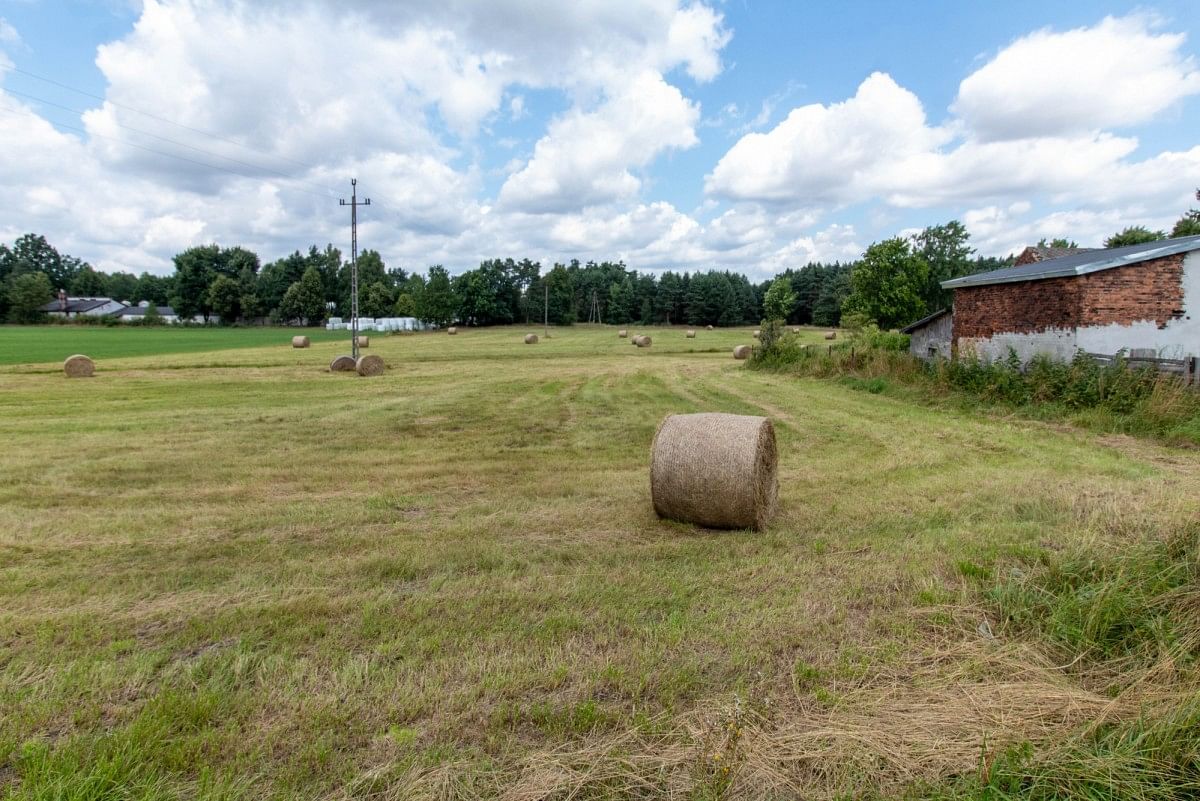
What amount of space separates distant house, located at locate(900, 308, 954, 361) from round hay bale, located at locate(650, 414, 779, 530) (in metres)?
20.1

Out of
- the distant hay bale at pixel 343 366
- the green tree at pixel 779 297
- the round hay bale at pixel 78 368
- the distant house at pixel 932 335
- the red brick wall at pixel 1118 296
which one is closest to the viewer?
the red brick wall at pixel 1118 296

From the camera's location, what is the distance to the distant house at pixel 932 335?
2517cm

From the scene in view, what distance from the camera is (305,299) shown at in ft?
317

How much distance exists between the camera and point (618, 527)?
21.8 ft

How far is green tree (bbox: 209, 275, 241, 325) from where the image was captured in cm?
9581

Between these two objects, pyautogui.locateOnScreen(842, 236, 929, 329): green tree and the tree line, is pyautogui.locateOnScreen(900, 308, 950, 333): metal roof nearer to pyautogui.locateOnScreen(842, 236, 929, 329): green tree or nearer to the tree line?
pyautogui.locateOnScreen(842, 236, 929, 329): green tree

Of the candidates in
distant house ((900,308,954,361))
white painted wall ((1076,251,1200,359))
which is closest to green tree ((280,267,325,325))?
distant house ((900,308,954,361))

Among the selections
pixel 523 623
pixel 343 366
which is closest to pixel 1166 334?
pixel 523 623

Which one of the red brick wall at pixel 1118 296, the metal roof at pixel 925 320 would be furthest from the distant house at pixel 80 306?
the red brick wall at pixel 1118 296

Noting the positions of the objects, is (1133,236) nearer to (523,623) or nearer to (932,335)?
(932,335)

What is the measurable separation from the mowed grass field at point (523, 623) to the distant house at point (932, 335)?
645 inches

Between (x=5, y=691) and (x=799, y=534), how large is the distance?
6.28 m

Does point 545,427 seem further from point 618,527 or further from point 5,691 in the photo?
point 5,691

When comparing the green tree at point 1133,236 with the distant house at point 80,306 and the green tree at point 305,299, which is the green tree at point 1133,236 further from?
the distant house at point 80,306
